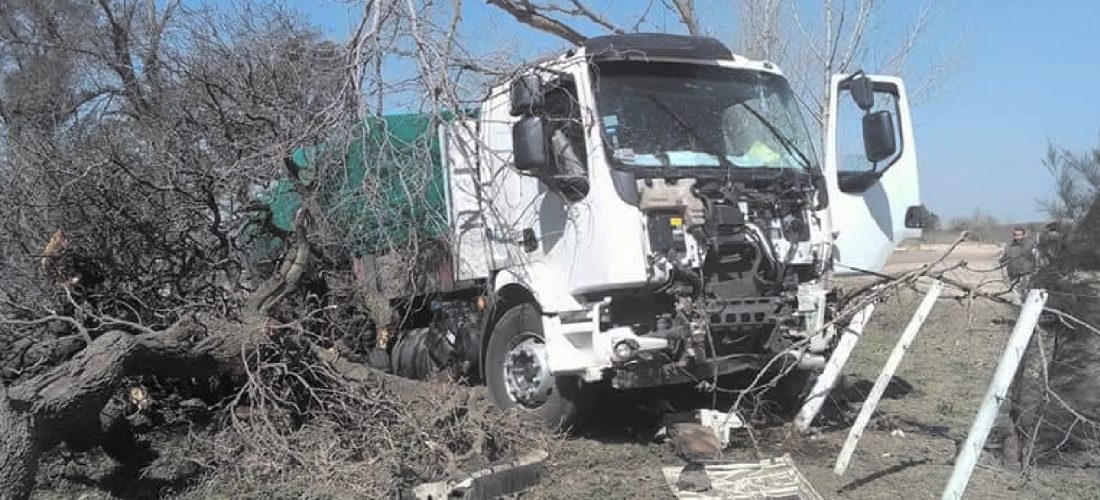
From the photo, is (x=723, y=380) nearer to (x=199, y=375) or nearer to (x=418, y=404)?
(x=418, y=404)

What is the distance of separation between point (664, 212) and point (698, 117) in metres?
0.95

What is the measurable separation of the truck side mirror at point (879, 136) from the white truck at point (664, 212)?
0.01m

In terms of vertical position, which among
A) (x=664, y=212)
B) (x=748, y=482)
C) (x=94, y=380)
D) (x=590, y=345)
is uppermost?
(x=664, y=212)

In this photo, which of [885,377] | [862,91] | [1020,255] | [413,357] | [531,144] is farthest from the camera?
[1020,255]

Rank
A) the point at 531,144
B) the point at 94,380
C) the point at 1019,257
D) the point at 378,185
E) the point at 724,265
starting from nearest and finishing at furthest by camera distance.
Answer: the point at 94,380 < the point at 531,144 < the point at 724,265 < the point at 378,185 < the point at 1019,257

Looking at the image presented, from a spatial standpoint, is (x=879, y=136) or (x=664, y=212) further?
(x=879, y=136)

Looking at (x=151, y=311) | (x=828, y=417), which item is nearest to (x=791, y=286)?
(x=828, y=417)

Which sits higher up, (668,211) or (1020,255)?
(668,211)

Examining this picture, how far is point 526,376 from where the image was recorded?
693 centimetres

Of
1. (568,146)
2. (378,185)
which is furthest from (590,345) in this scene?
(378,185)

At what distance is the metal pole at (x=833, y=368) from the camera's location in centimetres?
636

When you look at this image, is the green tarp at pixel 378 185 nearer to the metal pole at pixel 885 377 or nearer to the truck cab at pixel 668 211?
the truck cab at pixel 668 211

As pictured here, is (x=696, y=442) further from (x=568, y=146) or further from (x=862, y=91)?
(x=862, y=91)

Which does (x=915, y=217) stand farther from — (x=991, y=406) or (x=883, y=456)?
(x=991, y=406)
